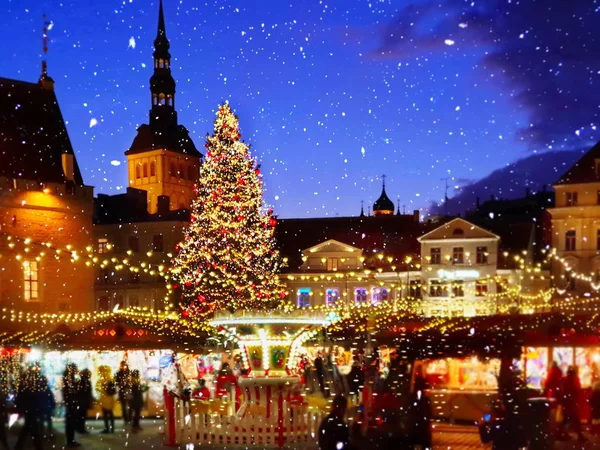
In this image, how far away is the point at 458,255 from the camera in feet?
155

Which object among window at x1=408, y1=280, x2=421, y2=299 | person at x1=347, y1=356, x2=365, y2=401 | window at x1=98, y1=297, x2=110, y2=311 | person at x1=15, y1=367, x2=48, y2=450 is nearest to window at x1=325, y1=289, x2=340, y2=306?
window at x1=408, y1=280, x2=421, y2=299

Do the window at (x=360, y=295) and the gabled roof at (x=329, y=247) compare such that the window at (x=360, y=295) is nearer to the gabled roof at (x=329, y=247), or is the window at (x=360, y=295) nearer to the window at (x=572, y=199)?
the gabled roof at (x=329, y=247)

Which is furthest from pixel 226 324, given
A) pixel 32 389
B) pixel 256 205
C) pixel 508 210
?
pixel 508 210

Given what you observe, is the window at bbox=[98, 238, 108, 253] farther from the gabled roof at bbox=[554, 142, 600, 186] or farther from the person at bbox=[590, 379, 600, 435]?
the person at bbox=[590, 379, 600, 435]

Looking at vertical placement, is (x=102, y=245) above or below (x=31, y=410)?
above

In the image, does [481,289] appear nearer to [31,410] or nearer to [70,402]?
[70,402]

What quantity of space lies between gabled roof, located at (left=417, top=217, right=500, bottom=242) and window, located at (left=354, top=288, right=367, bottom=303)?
4406 millimetres

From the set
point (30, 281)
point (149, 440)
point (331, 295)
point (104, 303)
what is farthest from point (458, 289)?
point (149, 440)

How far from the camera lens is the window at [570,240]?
149ft

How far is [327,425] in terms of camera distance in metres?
10.8

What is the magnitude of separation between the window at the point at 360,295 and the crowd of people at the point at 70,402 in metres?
26.1

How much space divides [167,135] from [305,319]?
7134cm

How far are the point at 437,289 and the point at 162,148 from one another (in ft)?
158

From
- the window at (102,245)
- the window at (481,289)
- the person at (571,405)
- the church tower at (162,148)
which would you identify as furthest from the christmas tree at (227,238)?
the church tower at (162,148)
